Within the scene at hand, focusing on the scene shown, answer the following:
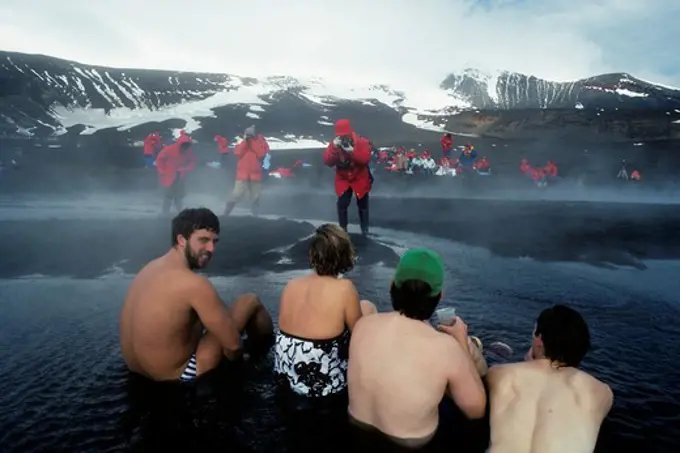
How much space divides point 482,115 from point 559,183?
30.4 metres

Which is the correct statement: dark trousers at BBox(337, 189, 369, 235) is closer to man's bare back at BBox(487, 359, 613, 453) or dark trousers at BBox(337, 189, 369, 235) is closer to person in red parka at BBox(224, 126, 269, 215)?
person in red parka at BBox(224, 126, 269, 215)

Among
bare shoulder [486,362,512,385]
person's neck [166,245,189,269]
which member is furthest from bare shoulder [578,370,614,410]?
person's neck [166,245,189,269]

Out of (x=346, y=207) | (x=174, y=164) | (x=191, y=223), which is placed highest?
(x=174, y=164)

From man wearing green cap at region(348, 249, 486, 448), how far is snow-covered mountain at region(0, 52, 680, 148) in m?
32.0

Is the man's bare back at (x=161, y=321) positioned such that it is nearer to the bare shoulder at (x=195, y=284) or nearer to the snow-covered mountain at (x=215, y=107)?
the bare shoulder at (x=195, y=284)

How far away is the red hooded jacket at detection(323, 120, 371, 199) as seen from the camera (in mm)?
8289

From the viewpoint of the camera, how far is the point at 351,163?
843 centimetres

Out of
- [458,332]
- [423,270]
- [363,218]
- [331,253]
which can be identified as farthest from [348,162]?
[423,270]

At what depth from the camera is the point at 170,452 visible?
2.74 m

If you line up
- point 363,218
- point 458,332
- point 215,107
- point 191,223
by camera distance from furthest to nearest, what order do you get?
point 215,107
point 363,218
point 191,223
point 458,332

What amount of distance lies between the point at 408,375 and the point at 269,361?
1.66 meters

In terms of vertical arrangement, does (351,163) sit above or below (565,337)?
above

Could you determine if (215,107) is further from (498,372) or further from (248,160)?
(498,372)

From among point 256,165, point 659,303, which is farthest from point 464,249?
point 256,165
